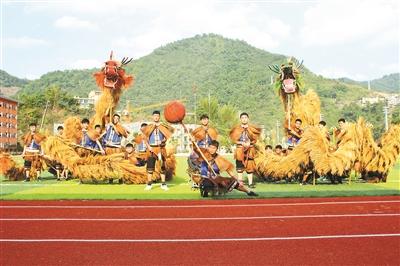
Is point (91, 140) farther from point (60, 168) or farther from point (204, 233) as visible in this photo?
point (204, 233)

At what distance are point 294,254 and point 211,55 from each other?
14750 cm

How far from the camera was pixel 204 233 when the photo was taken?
5.71 m

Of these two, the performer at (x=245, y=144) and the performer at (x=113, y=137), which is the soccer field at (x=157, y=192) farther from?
the performer at (x=113, y=137)

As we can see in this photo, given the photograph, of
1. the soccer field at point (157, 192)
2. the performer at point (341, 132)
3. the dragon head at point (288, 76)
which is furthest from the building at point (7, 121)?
the performer at point (341, 132)

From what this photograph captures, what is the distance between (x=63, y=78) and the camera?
140 m

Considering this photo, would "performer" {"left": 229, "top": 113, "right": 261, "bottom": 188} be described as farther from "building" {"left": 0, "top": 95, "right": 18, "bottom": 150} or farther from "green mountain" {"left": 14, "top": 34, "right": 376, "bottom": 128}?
"building" {"left": 0, "top": 95, "right": 18, "bottom": 150}

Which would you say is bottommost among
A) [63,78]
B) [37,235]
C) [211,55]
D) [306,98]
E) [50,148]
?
[37,235]

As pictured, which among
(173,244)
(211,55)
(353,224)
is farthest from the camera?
(211,55)

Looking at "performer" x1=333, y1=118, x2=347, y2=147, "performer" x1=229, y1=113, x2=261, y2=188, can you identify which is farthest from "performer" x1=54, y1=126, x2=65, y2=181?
"performer" x1=333, y1=118, x2=347, y2=147

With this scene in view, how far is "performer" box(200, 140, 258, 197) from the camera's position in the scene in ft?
30.0

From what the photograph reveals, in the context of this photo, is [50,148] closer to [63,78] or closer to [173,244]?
[173,244]

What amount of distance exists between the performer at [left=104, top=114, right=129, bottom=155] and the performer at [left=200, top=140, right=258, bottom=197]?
14.2 ft

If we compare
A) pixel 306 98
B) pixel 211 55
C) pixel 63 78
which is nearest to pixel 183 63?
pixel 211 55

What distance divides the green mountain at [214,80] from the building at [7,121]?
31.8 m
